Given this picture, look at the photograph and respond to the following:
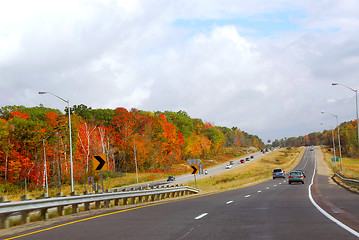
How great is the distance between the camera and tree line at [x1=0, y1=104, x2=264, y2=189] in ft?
239

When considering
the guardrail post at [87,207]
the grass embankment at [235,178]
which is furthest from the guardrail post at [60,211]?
the grass embankment at [235,178]

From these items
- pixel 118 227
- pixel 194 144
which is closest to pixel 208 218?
pixel 118 227

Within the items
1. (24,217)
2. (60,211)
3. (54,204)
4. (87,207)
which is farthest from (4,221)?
(87,207)

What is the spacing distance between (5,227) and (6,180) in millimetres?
60357

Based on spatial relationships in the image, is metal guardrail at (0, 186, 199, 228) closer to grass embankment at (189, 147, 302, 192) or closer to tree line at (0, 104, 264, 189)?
grass embankment at (189, 147, 302, 192)

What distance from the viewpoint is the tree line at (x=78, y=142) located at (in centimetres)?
7294

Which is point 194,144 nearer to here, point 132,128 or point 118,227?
point 132,128

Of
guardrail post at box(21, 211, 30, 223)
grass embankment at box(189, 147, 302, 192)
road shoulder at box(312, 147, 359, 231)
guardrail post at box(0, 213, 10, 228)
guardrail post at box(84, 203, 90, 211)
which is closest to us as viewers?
road shoulder at box(312, 147, 359, 231)

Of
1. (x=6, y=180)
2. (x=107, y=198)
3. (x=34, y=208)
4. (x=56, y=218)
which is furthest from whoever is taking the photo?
(x=6, y=180)

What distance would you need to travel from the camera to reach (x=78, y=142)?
87500 millimetres

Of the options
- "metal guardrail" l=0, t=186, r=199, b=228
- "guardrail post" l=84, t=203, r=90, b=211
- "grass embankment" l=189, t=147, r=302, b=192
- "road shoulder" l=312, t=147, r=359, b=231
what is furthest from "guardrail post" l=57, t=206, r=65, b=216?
"grass embankment" l=189, t=147, r=302, b=192

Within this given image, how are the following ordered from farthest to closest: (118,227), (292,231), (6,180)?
(6,180) < (118,227) < (292,231)

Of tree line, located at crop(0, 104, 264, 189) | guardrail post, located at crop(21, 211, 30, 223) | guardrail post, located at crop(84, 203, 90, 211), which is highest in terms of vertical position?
tree line, located at crop(0, 104, 264, 189)

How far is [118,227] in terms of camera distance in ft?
41.0
